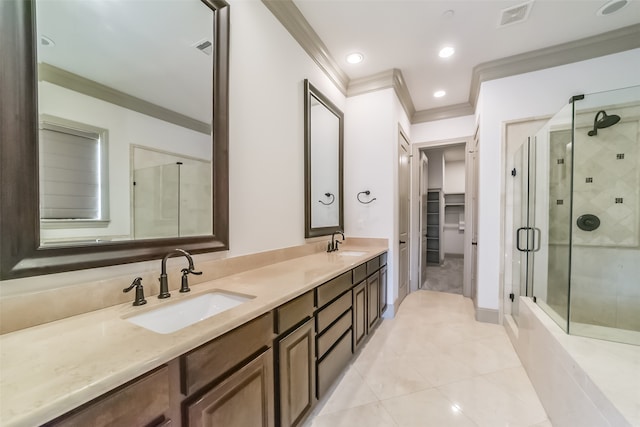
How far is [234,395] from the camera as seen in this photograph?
0.97 meters

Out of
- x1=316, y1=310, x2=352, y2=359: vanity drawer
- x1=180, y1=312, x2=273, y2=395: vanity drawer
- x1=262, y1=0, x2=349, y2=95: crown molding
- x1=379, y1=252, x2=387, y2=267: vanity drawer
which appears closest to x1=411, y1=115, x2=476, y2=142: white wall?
x1=262, y1=0, x2=349, y2=95: crown molding

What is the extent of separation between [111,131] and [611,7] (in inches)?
148

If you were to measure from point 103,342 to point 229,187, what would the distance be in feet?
3.39

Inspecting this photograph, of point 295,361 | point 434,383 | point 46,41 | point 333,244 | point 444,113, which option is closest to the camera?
point 46,41

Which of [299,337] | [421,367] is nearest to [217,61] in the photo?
[299,337]

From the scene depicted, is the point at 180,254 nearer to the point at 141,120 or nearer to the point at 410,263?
the point at 141,120

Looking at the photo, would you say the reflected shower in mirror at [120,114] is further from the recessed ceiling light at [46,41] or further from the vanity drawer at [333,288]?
the vanity drawer at [333,288]

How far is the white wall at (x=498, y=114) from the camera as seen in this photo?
268 cm

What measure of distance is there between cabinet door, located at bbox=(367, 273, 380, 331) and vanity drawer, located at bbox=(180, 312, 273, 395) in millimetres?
1476

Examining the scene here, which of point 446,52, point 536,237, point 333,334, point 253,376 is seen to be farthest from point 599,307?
point 253,376

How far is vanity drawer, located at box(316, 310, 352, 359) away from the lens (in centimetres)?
160

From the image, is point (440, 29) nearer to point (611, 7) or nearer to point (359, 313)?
point (611, 7)

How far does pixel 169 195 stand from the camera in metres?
1.35

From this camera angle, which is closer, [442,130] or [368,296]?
[368,296]
